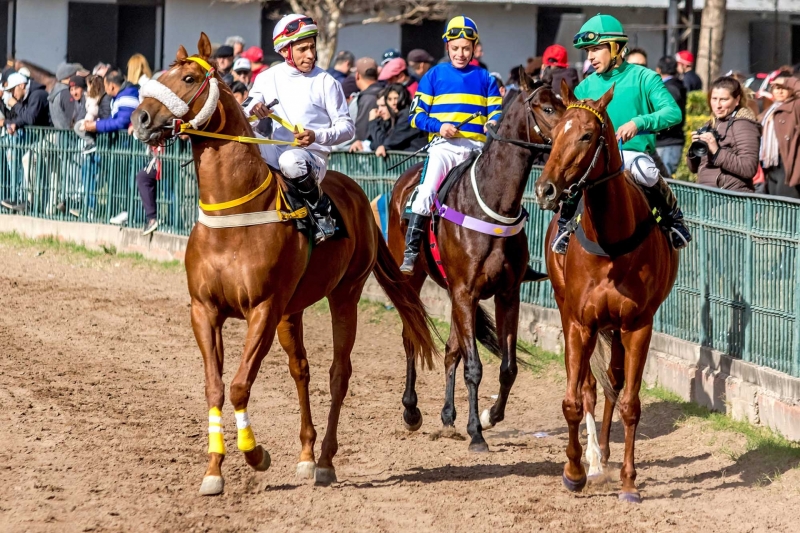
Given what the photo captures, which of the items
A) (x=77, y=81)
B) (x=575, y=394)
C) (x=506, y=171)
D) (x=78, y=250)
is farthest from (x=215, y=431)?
(x=77, y=81)

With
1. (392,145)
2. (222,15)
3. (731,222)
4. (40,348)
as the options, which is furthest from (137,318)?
(222,15)

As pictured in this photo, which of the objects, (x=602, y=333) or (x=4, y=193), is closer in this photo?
(x=602, y=333)

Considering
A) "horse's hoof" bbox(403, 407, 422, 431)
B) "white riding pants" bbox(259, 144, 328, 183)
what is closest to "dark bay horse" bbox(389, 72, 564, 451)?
"horse's hoof" bbox(403, 407, 422, 431)

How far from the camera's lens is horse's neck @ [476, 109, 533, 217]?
8.50 meters

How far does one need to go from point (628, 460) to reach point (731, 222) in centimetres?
262

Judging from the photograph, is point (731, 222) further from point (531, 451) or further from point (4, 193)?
point (4, 193)

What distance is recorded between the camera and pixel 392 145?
13.5 meters

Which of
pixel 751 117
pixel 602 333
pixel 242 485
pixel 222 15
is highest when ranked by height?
pixel 222 15

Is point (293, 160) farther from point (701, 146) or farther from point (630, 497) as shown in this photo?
point (701, 146)

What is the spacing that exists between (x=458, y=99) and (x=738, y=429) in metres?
3.16

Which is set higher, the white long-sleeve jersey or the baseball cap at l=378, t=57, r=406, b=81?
the baseball cap at l=378, t=57, r=406, b=81

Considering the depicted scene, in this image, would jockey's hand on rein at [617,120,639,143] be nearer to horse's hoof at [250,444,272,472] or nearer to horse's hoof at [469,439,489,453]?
horse's hoof at [469,439,489,453]

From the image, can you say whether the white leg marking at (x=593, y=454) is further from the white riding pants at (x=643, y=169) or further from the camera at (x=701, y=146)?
the camera at (x=701, y=146)

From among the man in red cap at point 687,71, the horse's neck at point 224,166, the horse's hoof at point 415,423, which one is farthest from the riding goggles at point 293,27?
the man in red cap at point 687,71
